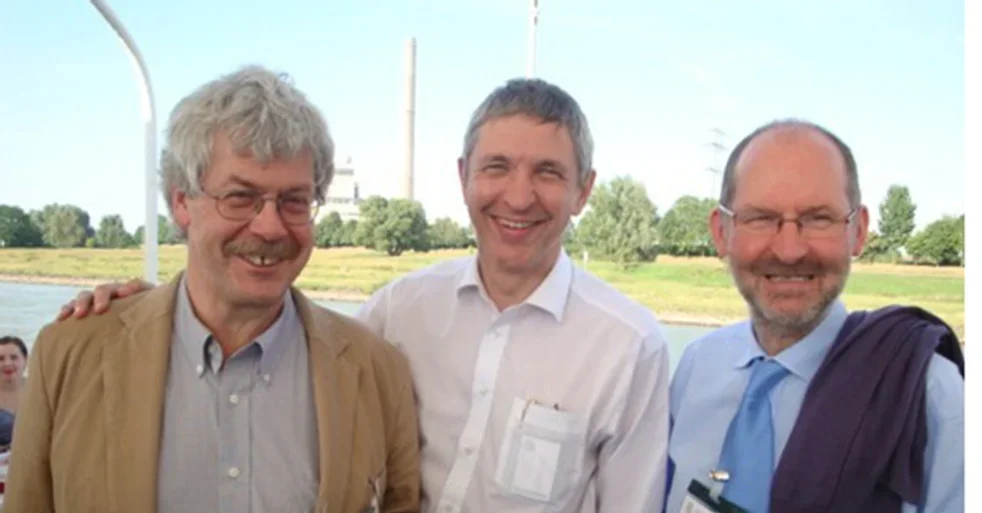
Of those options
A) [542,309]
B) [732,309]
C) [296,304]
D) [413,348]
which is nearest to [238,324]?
[296,304]

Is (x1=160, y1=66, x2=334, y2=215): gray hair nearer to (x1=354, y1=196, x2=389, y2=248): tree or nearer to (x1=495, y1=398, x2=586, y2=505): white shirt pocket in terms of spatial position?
(x1=495, y1=398, x2=586, y2=505): white shirt pocket

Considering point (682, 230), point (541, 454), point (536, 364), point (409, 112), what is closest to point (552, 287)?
point (536, 364)

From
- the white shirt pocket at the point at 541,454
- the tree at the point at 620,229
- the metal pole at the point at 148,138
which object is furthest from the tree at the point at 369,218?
the white shirt pocket at the point at 541,454

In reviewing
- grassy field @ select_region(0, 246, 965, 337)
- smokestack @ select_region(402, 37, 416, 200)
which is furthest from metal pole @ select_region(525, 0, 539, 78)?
smokestack @ select_region(402, 37, 416, 200)

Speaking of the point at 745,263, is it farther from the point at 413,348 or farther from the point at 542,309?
the point at 413,348

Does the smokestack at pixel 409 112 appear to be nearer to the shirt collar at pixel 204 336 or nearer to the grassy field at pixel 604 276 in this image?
the grassy field at pixel 604 276

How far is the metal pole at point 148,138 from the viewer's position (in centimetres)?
564

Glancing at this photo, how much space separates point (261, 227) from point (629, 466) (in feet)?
3.35

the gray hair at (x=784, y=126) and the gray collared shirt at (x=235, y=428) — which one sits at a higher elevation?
the gray hair at (x=784, y=126)

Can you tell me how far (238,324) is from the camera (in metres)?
1.67

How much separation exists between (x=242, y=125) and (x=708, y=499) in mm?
1271

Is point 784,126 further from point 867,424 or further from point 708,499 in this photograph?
point 708,499

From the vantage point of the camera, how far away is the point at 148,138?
18.9ft

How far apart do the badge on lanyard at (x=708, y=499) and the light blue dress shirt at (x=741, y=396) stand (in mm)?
50
